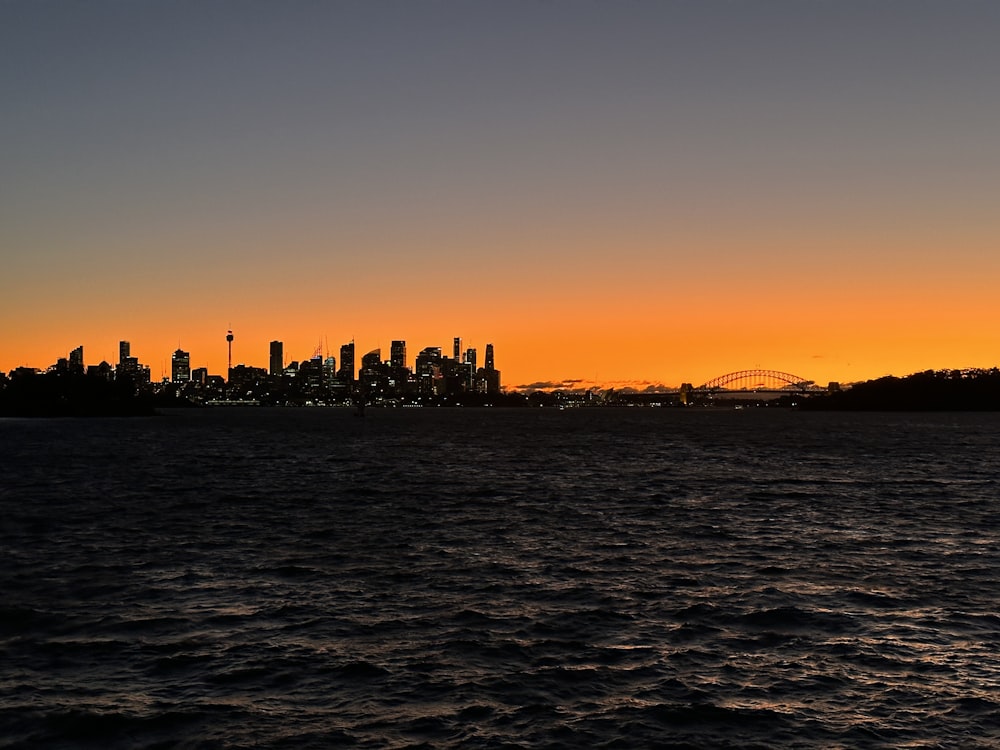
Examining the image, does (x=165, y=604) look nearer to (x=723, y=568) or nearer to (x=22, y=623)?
(x=22, y=623)

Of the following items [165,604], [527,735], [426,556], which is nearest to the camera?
[527,735]

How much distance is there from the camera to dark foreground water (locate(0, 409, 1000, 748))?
1781 cm

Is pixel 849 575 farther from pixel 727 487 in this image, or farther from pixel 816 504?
pixel 727 487

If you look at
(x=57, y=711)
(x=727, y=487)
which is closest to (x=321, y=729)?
(x=57, y=711)

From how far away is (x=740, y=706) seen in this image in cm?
1880

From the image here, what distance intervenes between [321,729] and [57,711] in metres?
5.36

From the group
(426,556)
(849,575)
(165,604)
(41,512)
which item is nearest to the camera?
(165,604)

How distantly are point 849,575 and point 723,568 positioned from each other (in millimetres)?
4347

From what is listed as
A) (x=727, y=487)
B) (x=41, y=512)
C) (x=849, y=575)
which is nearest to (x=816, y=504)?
(x=727, y=487)

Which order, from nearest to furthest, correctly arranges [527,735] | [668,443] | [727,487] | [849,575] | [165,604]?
[527,735] → [165,604] → [849,575] → [727,487] → [668,443]

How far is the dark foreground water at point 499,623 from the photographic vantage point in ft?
58.4

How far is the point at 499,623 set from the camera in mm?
25547

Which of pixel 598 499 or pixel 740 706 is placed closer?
pixel 740 706

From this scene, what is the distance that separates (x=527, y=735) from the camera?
56.3ft
